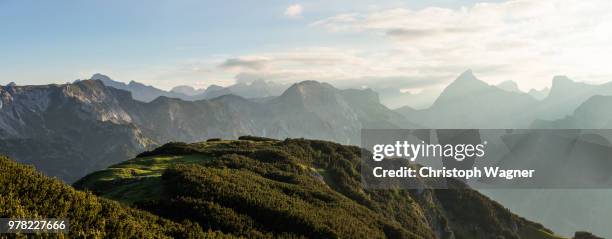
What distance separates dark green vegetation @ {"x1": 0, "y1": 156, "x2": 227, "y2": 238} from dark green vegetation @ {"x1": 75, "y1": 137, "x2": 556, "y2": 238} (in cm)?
1104

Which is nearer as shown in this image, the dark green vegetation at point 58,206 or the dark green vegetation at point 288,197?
the dark green vegetation at point 58,206

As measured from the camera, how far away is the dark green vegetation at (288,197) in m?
47.8

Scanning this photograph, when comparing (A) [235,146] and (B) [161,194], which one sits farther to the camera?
(A) [235,146]

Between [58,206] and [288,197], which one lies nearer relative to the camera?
[58,206]

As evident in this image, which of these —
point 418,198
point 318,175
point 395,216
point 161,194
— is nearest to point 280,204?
point 161,194

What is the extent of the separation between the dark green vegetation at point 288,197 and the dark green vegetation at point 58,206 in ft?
36.2

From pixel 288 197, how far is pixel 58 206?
1529 inches

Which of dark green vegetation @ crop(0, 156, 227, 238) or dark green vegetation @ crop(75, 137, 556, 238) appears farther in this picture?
dark green vegetation @ crop(75, 137, 556, 238)

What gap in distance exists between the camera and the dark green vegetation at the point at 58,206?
2322cm

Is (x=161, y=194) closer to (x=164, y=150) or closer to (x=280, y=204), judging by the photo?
(x=280, y=204)

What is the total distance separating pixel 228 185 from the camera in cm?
5619

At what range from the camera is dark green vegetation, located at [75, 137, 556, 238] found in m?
47.8

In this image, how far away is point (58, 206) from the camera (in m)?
25.0

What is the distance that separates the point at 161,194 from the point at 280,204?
47.7 ft
